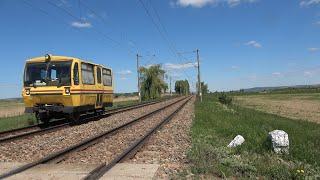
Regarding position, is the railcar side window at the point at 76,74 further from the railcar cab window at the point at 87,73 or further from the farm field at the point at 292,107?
the farm field at the point at 292,107

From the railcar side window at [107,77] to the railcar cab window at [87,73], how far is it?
244 centimetres

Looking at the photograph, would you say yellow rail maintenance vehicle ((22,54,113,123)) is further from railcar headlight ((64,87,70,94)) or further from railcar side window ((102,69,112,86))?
railcar side window ((102,69,112,86))

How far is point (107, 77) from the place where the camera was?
84.2 ft

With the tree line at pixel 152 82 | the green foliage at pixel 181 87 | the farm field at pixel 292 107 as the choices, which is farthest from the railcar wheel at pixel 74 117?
the green foliage at pixel 181 87

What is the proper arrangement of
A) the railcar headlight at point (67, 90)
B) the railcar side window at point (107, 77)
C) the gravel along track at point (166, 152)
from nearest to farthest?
the gravel along track at point (166, 152), the railcar headlight at point (67, 90), the railcar side window at point (107, 77)

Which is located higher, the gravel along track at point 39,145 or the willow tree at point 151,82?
the willow tree at point 151,82

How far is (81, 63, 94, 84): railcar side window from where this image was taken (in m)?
20.7

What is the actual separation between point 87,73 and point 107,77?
4.29m

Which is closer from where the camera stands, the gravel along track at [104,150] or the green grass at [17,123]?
the gravel along track at [104,150]

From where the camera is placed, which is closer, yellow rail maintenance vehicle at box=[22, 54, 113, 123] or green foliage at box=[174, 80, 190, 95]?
yellow rail maintenance vehicle at box=[22, 54, 113, 123]

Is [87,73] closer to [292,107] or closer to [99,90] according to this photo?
[99,90]

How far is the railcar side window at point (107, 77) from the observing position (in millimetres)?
24812

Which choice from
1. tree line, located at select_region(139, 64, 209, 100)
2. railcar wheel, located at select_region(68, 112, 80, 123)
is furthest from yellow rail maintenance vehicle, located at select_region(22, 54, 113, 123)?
→ tree line, located at select_region(139, 64, 209, 100)

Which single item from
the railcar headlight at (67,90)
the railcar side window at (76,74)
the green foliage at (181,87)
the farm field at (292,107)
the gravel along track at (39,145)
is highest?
the green foliage at (181,87)
